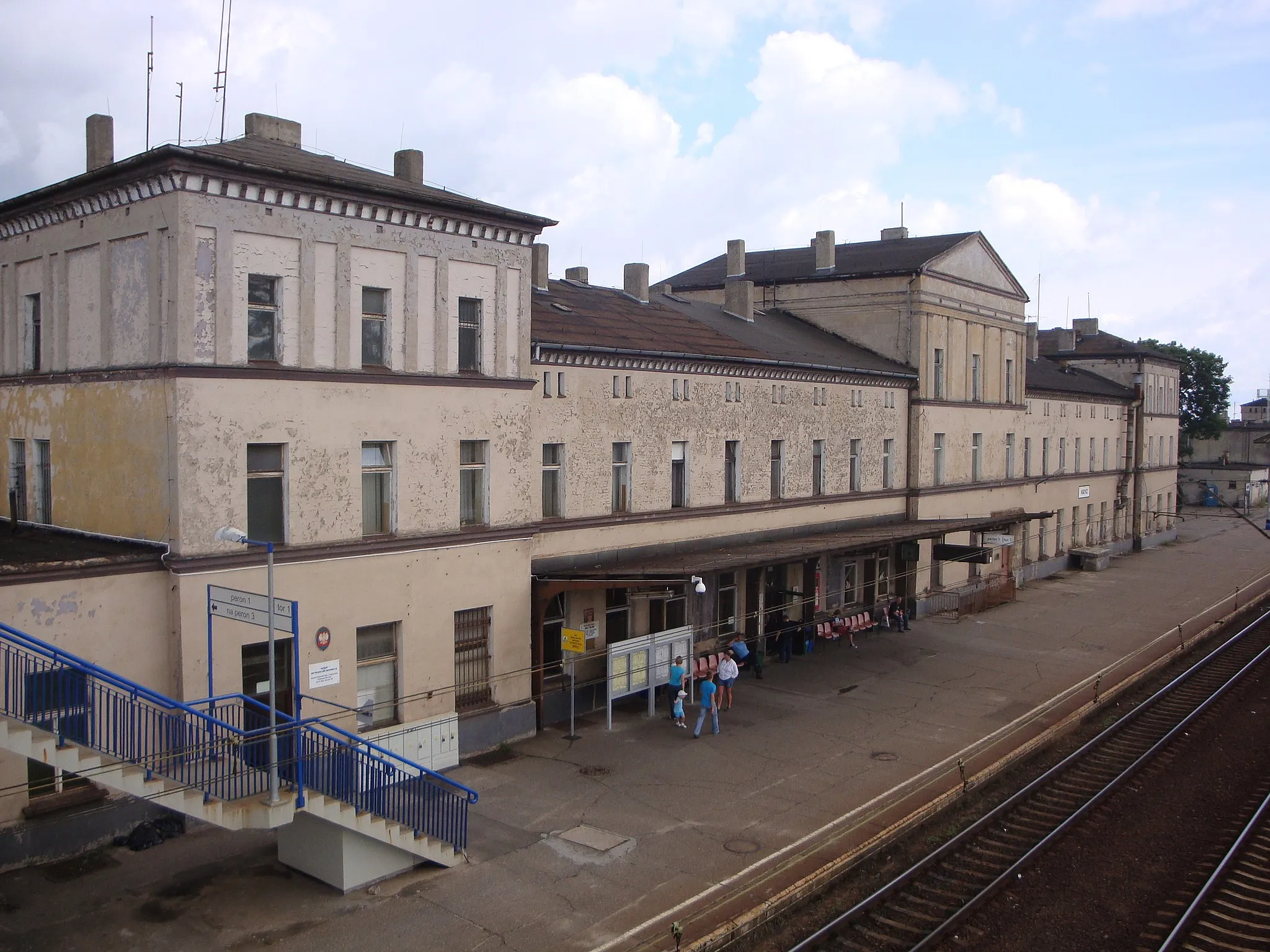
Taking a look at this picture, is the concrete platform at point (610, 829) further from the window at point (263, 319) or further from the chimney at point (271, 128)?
the chimney at point (271, 128)

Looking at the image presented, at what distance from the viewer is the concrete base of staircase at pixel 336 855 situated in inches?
528

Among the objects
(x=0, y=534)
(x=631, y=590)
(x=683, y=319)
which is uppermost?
(x=683, y=319)

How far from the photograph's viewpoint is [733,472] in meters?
26.8

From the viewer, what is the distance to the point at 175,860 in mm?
14359

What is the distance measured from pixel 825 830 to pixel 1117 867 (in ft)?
13.5

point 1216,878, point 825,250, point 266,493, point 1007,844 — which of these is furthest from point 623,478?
point 825,250

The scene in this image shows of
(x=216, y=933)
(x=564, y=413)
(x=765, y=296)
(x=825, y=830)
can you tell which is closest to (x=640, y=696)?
(x=564, y=413)

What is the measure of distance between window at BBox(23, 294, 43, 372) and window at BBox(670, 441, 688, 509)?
13294 mm

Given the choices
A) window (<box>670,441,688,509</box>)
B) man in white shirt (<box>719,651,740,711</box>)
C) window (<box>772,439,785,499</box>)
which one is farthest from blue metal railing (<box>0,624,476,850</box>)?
window (<box>772,439,785,499</box>)

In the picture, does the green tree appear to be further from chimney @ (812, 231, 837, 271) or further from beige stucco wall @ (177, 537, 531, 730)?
beige stucco wall @ (177, 537, 531, 730)

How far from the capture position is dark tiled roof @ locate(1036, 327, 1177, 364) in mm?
55875

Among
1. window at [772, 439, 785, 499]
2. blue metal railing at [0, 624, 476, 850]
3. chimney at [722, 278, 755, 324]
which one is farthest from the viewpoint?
chimney at [722, 278, 755, 324]

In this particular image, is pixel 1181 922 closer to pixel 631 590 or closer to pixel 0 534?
pixel 631 590

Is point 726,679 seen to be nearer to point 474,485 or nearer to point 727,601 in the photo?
point 727,601
